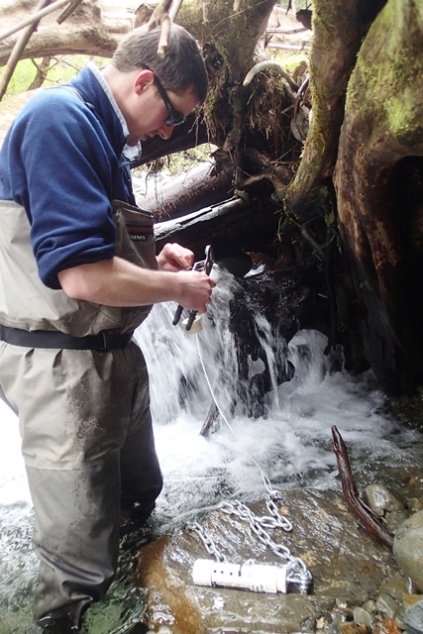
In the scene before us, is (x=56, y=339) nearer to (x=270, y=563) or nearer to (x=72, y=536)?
(x=72, y=536)

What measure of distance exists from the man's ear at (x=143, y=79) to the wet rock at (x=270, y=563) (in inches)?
100

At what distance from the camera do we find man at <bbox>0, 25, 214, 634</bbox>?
2.21 metres

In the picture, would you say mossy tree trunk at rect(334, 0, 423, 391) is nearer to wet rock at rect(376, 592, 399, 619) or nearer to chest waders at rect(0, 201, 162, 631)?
chest waders at rect(0, 201, 162, 631)

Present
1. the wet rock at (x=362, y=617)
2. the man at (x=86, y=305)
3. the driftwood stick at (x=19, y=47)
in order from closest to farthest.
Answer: the driftwood stick at (x=19, y=47) → the man at (x=86, y=305) → the wet rock at (x=362, y=617)

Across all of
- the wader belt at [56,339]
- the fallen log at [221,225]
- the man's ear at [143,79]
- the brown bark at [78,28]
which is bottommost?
the wader belt at [56,339]

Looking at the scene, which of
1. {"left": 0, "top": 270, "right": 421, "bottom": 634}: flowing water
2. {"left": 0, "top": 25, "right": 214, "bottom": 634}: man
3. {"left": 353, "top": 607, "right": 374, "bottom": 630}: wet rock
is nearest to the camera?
{"left": 0, "top": 25, "right": 214, "bottom": 634}: man

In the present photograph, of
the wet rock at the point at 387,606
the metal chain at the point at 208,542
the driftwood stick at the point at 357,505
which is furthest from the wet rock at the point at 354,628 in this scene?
the metal chain at the point at 208,542

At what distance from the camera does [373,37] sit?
110 inches

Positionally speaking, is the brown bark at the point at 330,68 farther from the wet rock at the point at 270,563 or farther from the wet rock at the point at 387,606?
the wet rock at the point at 387,606

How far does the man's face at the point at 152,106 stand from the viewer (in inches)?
97.2

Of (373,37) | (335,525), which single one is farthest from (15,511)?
(373,37)

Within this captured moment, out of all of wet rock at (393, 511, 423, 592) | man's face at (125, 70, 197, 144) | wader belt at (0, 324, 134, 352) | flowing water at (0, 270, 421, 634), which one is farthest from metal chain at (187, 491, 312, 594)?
man's face at (125, 70, 197, 144)

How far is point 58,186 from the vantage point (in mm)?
2092

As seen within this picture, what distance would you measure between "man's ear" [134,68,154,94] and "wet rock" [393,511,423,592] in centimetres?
265
